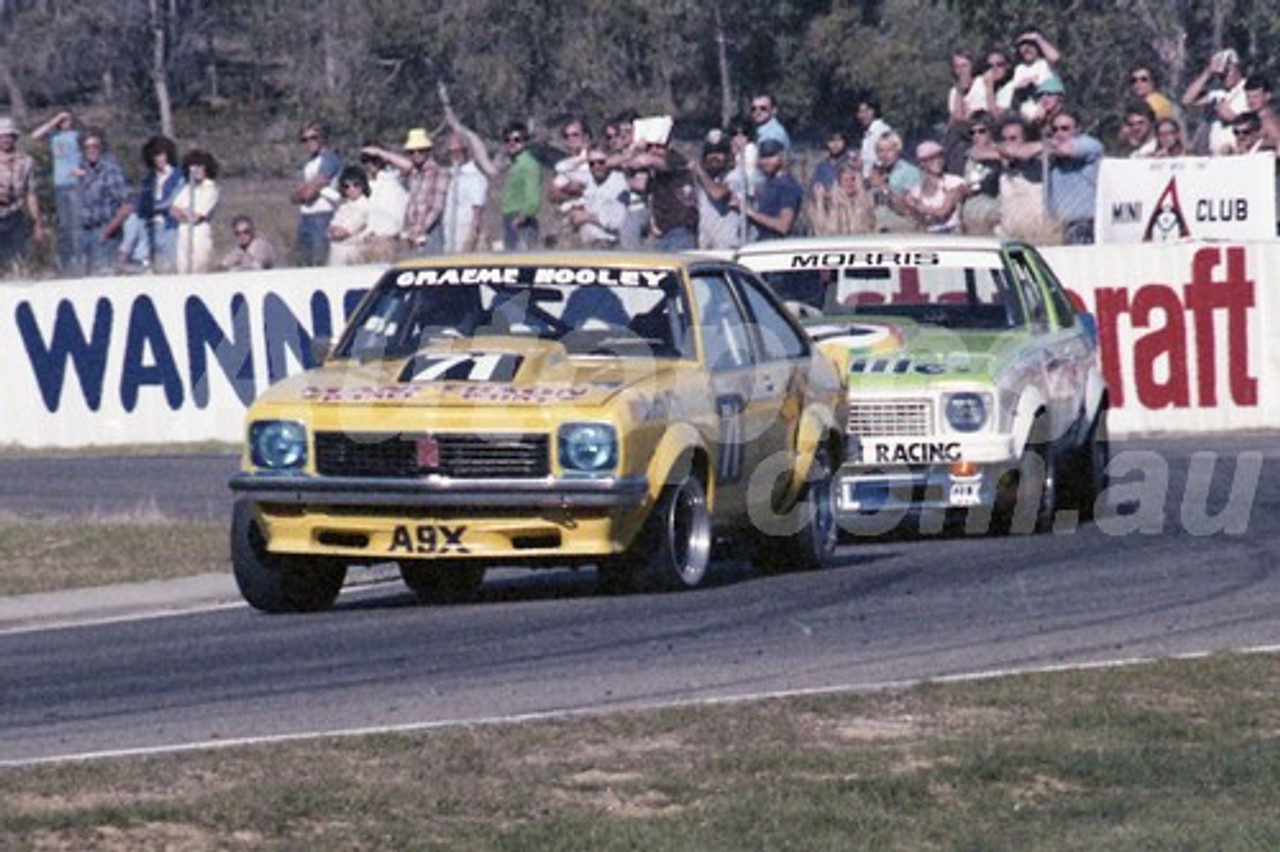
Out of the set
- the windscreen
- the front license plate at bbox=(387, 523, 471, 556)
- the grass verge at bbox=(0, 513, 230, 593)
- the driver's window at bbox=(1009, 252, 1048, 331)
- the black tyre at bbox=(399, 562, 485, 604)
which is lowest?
the grass verge at bbox=(0, 513, 230, 593)

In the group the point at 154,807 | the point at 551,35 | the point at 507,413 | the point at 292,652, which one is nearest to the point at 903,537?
the point at 507,413

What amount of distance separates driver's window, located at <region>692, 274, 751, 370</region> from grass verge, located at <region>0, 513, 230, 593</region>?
2.82 metres

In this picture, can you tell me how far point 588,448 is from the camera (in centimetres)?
1251

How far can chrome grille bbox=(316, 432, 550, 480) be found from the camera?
492 inches

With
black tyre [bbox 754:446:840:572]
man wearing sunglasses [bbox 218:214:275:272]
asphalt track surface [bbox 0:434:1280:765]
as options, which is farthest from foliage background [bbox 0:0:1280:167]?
asphalt track surface [bbox 0:434:1280:765]

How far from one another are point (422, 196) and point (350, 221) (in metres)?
0.73

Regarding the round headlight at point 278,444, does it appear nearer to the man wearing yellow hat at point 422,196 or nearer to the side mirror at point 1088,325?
the side mirror at point 1088,325

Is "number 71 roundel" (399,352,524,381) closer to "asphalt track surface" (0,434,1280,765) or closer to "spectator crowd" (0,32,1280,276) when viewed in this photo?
"asphalt track surface" (0,434,1280,765)

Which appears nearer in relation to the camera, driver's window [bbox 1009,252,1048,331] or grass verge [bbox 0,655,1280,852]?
grass verge [bbox 0,655,1280,852]

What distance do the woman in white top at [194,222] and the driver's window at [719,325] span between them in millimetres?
11305

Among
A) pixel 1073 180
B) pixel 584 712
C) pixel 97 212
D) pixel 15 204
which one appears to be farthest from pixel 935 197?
pixel 584 712

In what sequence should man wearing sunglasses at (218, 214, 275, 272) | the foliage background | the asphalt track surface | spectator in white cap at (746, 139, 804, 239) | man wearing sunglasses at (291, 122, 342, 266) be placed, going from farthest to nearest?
the foliage background → man wearing sunglasses at (218, 214, 275, 272) → man wearing sunglasses at (291, 122, 342, 266) → spectator in white cap at (746, 139, 804, 239) → the asphalt track surface

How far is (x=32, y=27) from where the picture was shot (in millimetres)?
49688

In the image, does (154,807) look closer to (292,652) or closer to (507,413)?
(292,652)
